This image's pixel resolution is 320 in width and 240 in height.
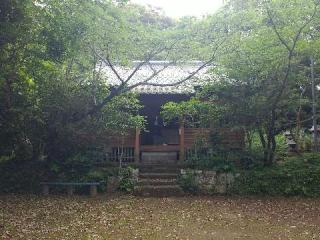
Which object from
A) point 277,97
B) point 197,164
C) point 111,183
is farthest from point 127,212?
point 277,97

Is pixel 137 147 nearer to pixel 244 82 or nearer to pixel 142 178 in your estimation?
pixel 142 178

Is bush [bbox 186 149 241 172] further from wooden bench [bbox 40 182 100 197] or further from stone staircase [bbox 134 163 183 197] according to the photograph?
wooden bench [bbox 40 182 100 197]

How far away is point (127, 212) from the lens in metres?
11.8

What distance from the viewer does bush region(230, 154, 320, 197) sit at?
555 inches

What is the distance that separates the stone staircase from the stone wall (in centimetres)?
66

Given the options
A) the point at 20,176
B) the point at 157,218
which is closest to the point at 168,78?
the point at 20,176

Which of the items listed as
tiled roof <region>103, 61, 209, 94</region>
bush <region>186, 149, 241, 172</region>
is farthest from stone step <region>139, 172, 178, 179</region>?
tiled roof <region>103, 61, 209, 94</region>

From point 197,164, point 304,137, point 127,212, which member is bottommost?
point 127,212

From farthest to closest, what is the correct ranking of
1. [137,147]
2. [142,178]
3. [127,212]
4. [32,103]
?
[137,147], [142,178], [32,103], [127,212]

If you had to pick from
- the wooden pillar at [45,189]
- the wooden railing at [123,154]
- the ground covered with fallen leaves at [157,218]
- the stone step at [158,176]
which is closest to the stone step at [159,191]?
the ground covered with fallen leaves at [157,218]

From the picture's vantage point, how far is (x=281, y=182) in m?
14.3

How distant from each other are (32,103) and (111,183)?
4134 millimetres

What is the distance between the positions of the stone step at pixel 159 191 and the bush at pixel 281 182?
1991 millimetres

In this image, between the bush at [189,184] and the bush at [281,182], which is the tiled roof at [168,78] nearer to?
the bush at [189,184]
